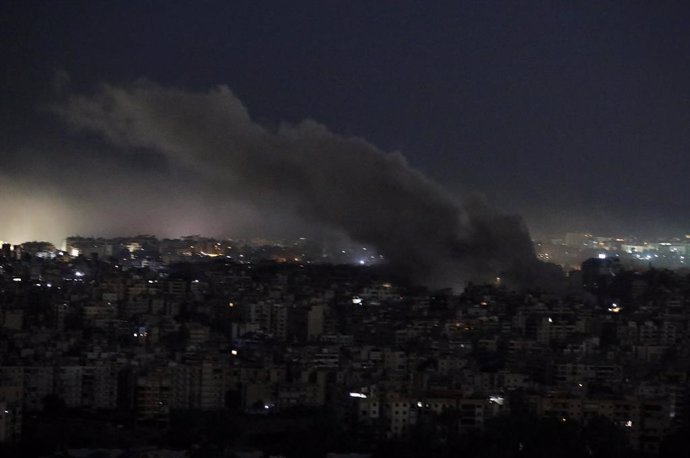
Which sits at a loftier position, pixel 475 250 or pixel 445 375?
pixel 475 250

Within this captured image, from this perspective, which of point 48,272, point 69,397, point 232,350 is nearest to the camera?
point 69,397

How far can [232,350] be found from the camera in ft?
54.5

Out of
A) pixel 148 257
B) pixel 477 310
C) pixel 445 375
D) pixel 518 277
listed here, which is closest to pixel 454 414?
pixel 445 375

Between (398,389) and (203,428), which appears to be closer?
(203,428)

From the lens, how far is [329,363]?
15688 millimetres

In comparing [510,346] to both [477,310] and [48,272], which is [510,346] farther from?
[48,272]

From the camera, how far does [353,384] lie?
14578mm

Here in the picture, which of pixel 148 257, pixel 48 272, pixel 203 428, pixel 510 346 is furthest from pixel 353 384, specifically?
pixel 148 257

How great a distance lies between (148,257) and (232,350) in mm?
12485

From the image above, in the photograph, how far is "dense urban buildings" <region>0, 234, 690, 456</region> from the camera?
41.0 ft

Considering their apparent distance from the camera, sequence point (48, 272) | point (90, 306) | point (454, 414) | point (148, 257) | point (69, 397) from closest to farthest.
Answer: point (454, 414) → point (69, 397) → point (90, 306) → point (48, 272) → point (148, 257)

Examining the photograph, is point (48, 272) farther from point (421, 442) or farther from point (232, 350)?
point (421, 442)

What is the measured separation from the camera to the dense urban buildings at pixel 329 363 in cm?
1251

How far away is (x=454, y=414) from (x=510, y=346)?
15.3ft
